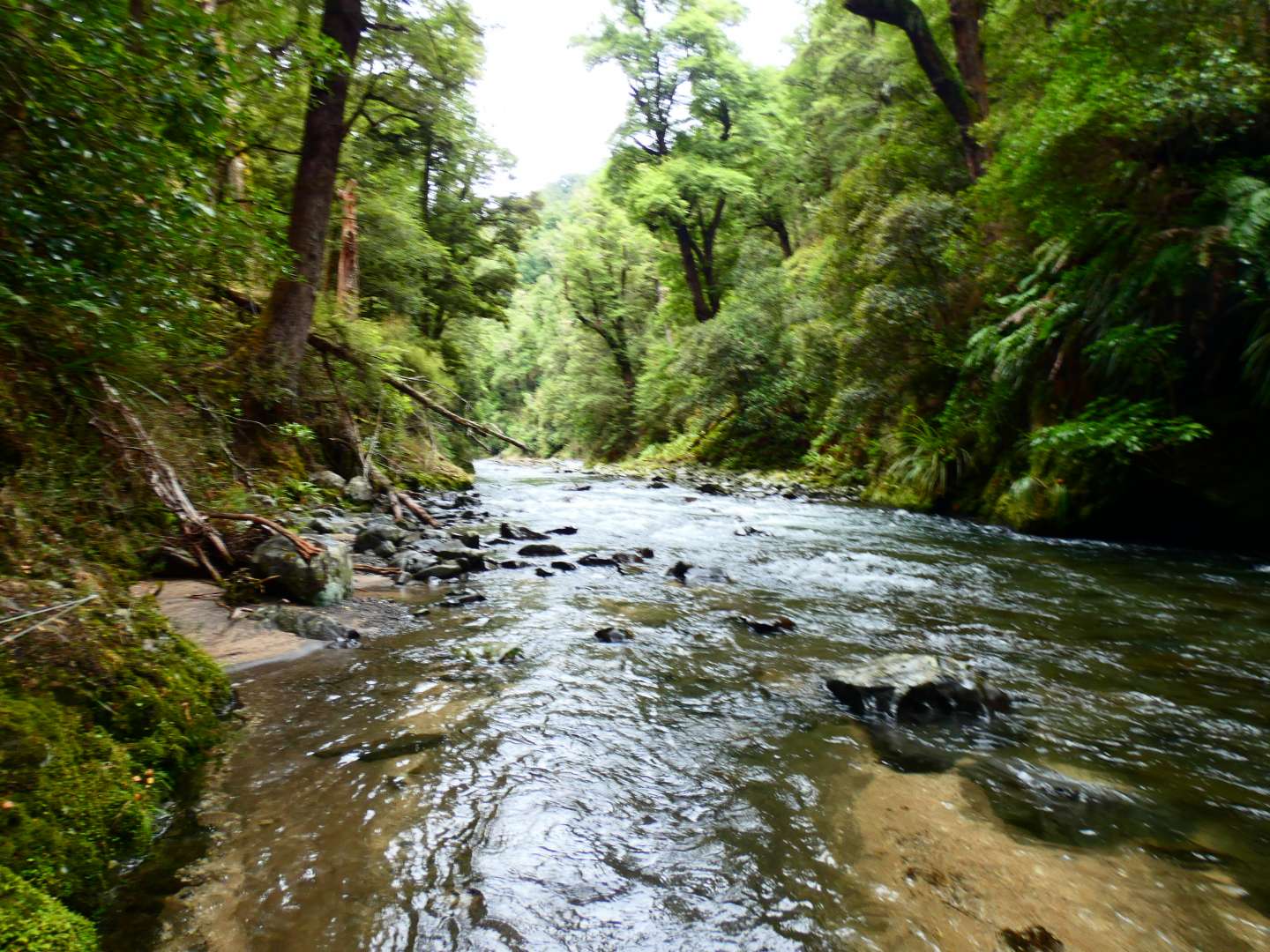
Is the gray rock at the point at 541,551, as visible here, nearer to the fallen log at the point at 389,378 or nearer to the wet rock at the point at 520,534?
the wet rock at the point at 520,534

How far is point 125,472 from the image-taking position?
12.7 ft

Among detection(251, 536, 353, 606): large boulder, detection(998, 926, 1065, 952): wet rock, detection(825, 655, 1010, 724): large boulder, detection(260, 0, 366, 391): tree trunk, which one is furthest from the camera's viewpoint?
detection(260, 0, 366, 391): tree trunk

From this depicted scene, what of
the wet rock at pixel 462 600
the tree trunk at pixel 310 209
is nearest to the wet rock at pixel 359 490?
the tree trunk at pixel 310 209

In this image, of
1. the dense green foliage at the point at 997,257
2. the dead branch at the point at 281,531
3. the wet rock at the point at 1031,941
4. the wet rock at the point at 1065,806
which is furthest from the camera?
the dense green foliage at the point at 997,257

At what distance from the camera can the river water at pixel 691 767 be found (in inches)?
70.9

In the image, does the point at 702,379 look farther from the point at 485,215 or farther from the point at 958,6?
the point at 958,6

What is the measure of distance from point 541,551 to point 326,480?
13.1ft

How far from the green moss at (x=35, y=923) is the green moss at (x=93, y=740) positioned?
97 millimetres

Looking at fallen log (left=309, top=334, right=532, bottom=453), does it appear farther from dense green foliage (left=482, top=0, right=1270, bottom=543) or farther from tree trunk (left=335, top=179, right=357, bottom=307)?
dense green foliage (left=482, top=0, right=1270, bottom=543)

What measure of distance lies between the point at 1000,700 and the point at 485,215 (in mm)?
22221

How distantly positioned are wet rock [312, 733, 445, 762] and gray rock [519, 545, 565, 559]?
446 cm

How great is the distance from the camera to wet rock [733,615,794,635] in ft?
14.9

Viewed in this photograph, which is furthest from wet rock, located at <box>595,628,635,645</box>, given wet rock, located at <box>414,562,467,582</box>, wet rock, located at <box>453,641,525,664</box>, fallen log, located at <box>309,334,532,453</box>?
fallen log, located at <box>309,334,532,453</box>

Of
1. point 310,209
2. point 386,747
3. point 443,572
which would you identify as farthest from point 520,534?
point 386,747
